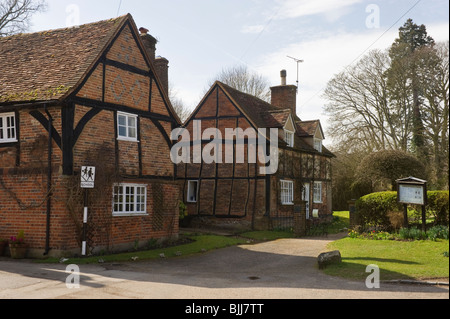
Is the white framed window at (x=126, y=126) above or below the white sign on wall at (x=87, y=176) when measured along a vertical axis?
above

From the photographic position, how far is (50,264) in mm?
12734

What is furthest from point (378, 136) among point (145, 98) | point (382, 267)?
point (382, 267)

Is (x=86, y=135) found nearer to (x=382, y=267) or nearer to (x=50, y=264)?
(x=50, y=264)

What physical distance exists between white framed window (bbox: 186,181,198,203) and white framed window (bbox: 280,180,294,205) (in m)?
5.18

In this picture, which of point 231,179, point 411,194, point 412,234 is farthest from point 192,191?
point 412,234

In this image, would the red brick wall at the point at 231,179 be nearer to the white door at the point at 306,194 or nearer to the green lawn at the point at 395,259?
the white door at the point at 306,194

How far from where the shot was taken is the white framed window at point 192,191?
85.2 ft

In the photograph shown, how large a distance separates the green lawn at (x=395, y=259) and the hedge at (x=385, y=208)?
6.17ft

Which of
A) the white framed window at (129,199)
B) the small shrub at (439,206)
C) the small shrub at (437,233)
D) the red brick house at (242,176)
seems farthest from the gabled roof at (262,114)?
the small shrub at (437,233)

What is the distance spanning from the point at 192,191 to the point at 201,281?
1611 centimetres

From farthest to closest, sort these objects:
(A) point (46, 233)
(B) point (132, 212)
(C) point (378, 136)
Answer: (C) point (378, 136)
(B) point (132, 212)
(A) point (46, 233)

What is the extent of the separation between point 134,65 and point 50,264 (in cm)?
809

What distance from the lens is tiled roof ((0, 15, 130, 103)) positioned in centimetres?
1462
